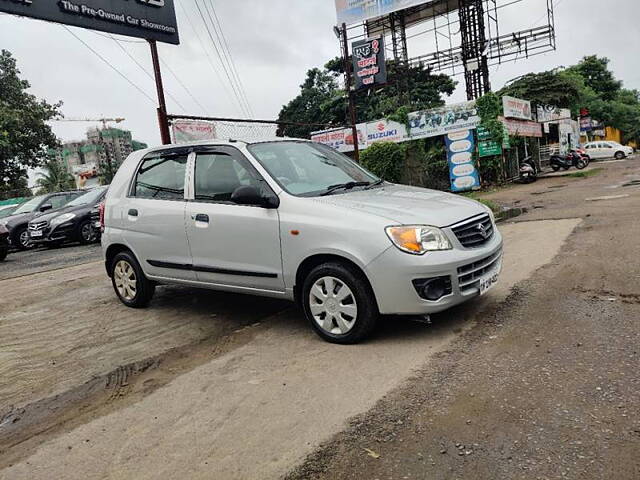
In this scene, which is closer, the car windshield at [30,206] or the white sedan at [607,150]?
the car windshield at [30,206]

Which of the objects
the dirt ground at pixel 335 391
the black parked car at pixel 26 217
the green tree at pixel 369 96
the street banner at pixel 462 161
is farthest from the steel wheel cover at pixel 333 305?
the green tree at pixel 369 96

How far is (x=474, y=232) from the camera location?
4.30 m

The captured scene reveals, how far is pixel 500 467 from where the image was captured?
2.37 metres

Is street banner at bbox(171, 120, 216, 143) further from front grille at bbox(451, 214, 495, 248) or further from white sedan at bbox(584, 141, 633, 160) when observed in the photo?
white sedan at bbox(584, 141, 633, 160)

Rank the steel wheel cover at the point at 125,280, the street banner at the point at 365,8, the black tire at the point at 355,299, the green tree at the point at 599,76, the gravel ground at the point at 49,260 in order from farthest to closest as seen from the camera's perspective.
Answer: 1. the green tree at the point at 599,76
2. the street banner at the point at 365,8
3. the gravel ground at the point at 49,260
4. the steel wheel cover at the point at 125,280
5. the black tire at the point at 355,299

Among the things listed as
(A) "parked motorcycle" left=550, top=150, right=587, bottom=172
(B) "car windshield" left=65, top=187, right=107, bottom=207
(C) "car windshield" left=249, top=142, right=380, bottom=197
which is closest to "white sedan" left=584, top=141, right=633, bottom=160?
(A) "parked motorcycle" left=550, top=150, right=587, bottom=172

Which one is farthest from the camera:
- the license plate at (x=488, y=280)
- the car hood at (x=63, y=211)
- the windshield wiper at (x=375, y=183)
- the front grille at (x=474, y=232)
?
the car hood at (x=63, y=211)

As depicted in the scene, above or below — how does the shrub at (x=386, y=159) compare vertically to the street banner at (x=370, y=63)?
below

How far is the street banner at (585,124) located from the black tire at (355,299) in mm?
49067

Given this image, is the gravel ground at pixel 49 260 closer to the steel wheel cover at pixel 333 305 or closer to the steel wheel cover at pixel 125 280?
the steel wheel cover at pixel 125 280

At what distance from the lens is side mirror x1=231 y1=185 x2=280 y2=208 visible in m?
4.38

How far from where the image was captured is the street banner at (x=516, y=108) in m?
20.5

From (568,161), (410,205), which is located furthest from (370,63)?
(410,205)

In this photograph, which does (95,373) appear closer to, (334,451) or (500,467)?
(334,451)
